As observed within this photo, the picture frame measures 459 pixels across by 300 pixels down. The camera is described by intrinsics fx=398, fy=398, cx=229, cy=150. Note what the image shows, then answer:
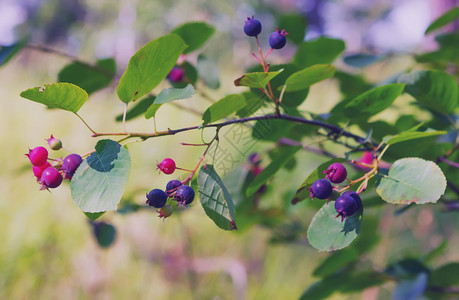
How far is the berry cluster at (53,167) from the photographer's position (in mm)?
498

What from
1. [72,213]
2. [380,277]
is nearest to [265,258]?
[72,213]

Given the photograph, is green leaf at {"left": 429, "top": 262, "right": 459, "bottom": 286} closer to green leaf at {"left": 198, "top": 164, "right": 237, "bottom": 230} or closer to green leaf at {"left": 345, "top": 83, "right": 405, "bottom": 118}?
green leaf at {"left": 345, "top": 83, "right": 405, "bottom": 118}

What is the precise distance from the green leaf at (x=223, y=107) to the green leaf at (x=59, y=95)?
0.52 ft

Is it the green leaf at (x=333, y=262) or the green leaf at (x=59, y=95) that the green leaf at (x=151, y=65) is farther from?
the green leaf at (x=333, y=262)

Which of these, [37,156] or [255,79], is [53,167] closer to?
[37,156]

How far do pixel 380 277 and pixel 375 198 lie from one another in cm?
25

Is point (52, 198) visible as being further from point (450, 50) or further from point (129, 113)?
point (450, 50)

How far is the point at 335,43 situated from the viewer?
0.80m

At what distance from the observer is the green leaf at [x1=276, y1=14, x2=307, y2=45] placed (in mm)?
949

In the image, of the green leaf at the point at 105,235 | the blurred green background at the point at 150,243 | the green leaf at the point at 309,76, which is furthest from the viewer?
the blurred green background at the point at 150,243

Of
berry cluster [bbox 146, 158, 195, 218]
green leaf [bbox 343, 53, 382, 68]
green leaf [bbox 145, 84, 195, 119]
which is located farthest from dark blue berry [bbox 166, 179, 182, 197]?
green leaf [bbox 343, 53, 382, 68]

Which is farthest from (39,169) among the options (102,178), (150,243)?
(150,243)

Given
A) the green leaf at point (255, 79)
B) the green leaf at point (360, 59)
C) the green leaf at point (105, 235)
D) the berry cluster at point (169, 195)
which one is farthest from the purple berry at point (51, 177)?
the green leaf at point (360, 59)

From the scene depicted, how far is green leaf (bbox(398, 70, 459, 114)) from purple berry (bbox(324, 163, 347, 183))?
287 mm
